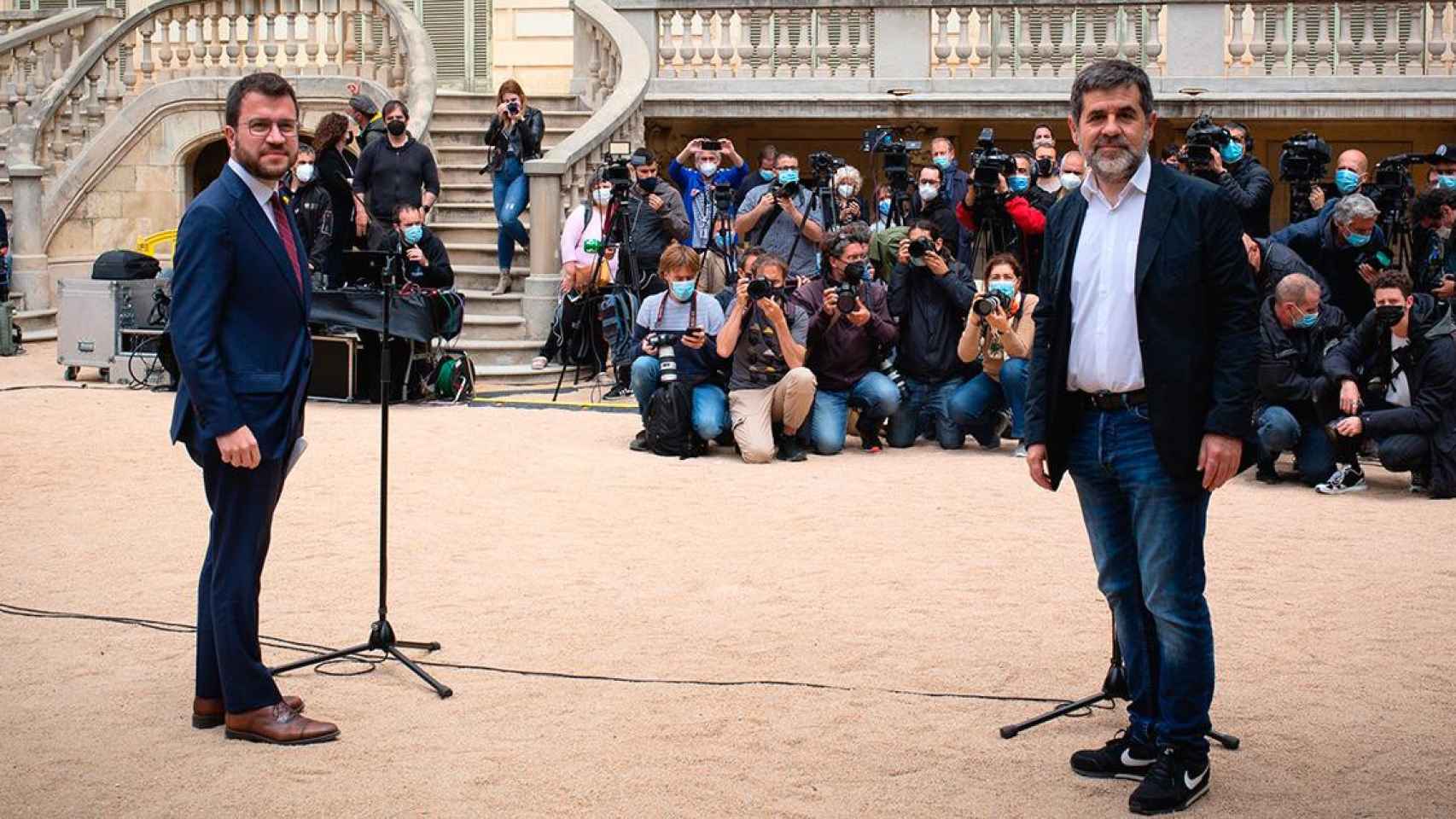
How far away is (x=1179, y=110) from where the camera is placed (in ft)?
64.4

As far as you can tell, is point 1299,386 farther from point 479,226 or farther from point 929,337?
point 479,226

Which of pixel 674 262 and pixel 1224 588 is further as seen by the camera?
pixel 674 262

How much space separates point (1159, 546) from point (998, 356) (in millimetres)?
7639

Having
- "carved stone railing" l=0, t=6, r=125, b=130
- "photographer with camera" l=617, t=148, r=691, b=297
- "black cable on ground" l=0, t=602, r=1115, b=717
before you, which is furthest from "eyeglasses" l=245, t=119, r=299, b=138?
"carved stone railing" l=0, t=6, r=125, b=130

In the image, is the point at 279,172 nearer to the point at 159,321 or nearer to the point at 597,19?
the point at 159,321

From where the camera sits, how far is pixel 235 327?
19.9 ft

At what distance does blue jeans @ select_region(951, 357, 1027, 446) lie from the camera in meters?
12.8

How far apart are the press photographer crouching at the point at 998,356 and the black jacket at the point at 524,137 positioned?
6176mm

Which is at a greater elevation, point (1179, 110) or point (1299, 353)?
point (1179, 110)

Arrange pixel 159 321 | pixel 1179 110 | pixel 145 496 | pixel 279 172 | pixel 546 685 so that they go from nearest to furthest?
1. pixel 279 172
2. pixel 546 685
3. pixel 145 496
4. pixel 159 321
5. pixel 1179 110

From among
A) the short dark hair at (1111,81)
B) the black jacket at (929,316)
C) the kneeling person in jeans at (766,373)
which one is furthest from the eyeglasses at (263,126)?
the black jacket at (929,316)

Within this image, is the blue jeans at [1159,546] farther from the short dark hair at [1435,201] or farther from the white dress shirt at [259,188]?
the short dark hair at [1435,201]

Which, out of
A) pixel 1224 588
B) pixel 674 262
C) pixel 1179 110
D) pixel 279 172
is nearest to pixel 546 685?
pixel 279 172

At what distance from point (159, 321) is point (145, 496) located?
609 centimetres
